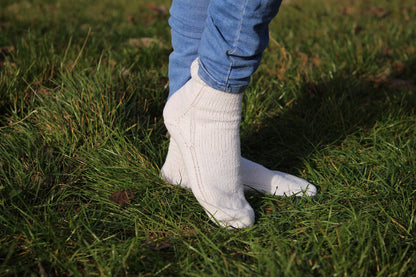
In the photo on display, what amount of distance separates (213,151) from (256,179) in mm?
281

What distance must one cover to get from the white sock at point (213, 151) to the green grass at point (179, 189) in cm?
7

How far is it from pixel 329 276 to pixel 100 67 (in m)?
1.43

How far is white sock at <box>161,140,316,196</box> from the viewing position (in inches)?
56.2

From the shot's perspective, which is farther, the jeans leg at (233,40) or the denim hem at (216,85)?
the denim hem at (216,85)

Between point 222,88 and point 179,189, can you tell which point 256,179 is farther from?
point 222,88

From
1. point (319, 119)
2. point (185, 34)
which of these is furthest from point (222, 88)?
point (319, 119)

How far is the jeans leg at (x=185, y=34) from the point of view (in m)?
1.34

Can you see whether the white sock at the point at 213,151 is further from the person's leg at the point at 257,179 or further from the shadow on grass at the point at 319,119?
the shadow on grass at the point at 319,119

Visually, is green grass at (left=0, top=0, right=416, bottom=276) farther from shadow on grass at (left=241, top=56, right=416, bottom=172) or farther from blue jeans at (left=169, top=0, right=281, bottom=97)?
blue jeans at (left=169, top=0, right=281, bottom=97)

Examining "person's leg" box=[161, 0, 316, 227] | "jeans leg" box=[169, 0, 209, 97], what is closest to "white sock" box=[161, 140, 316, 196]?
"person's leg" box=[161, 0, 316, 227]

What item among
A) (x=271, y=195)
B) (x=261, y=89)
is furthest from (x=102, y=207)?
(x=261, y=89)

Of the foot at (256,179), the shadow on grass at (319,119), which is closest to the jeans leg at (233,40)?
the foot at (256,179)

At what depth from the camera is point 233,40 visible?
1065 mm

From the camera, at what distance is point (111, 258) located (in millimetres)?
1061
